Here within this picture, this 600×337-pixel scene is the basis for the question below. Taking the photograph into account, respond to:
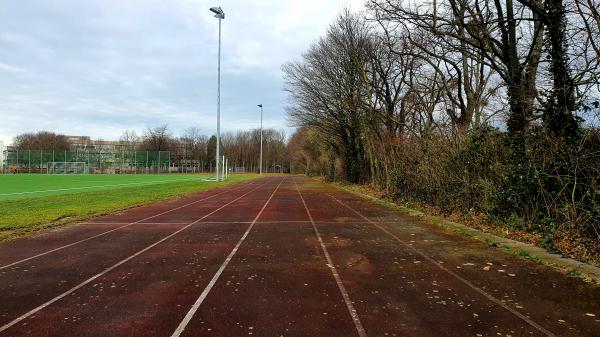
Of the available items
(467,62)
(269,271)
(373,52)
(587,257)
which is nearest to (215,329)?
(269,271)

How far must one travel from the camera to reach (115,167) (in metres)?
88.2

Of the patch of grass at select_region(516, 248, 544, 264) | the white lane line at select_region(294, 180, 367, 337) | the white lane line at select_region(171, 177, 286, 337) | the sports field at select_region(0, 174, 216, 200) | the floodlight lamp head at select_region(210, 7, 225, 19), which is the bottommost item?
the sports field at select_region(0, 174, 216, 200)

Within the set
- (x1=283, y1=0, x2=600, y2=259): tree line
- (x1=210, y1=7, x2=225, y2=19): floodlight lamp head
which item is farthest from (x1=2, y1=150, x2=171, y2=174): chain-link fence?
A: (x1=283, y1=0, x2=600, y2=259): tree line

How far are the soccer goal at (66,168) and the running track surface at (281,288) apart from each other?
8235 cm

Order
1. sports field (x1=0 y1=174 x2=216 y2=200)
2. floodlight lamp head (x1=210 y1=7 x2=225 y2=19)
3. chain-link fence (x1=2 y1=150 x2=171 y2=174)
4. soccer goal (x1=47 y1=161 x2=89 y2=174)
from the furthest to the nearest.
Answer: chain-link fence (x1=2 y1=150 x2=171 y2=174) < soccer goal (x1=47 y1=161 x2=89 y2=174) < floodlight lamp head (x1=210 y1=7 x2=225 y2=19) < sports field (x1=0 y1=174 x2=216 y2=200)

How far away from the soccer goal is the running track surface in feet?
270

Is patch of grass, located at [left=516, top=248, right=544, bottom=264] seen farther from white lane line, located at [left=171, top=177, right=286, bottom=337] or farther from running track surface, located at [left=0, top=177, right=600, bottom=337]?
white lane line, located at [left=171, top=177, right=286, bottom=337]

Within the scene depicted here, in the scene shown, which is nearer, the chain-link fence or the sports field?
the sports field

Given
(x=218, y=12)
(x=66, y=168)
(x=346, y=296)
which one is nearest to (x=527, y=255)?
(x=346, y=296)

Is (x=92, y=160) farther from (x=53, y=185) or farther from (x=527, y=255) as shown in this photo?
(x=527, y=255)

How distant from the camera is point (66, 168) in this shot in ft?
275

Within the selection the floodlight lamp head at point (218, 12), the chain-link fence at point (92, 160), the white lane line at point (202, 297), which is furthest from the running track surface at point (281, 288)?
the chain-link fence at point (92, 160)

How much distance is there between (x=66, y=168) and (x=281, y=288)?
89.3m

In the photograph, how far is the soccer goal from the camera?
8319cm
